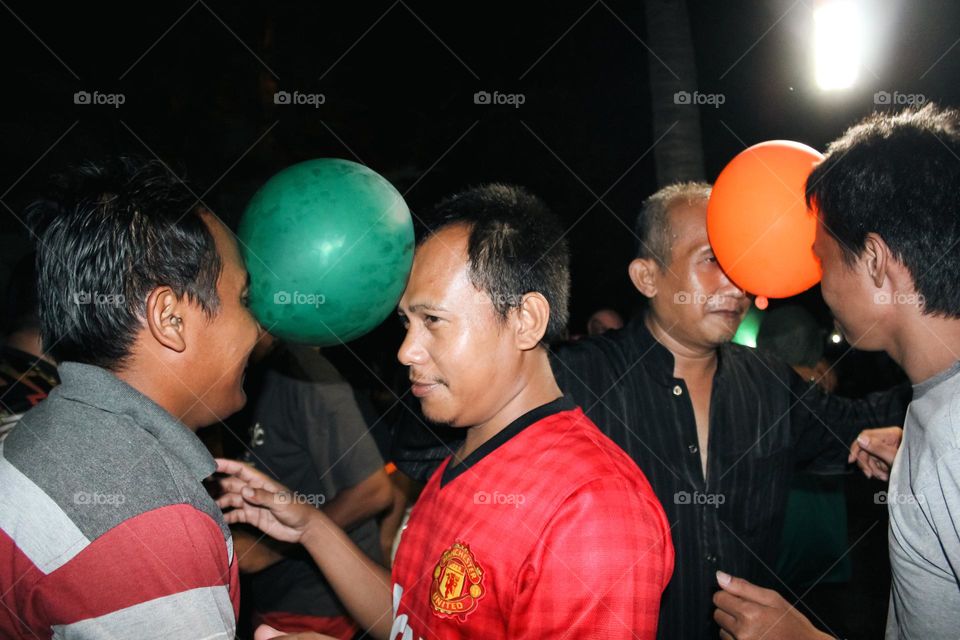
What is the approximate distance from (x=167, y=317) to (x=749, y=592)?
1.73 meters

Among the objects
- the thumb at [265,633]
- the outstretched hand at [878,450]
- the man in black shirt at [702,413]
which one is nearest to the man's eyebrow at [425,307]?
the man in black shirt at [702,413]

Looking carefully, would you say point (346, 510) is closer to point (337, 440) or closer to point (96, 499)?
point (337, 440)

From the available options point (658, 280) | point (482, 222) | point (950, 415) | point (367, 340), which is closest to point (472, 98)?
point (367, 340)

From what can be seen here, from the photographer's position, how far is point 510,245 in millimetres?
1687

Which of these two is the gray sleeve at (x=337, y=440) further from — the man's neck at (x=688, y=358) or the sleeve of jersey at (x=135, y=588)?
the sleeve of jersey at (x=135, y=588)

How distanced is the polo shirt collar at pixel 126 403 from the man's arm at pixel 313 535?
0.52 m

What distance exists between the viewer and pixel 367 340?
616 cm

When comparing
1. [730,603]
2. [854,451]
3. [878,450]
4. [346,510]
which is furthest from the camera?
[346,510]

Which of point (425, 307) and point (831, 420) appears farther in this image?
point (831, 420)

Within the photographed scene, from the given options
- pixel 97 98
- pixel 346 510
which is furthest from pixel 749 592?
pixel 97 98

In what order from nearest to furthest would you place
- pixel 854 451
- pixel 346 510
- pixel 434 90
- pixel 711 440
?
pixel 854 451, pixel 711 440, pixel 346 510, pixel 434 90

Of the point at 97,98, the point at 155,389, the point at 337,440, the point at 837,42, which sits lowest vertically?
the point at 337,440

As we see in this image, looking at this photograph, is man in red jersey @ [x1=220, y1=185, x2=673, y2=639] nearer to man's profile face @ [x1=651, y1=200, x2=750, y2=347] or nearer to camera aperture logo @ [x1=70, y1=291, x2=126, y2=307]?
camera aperture logo @ [x1=70, y1=291, x2=126, y2=307]

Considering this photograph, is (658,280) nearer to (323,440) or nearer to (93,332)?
(323,440)
